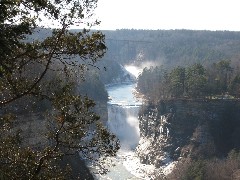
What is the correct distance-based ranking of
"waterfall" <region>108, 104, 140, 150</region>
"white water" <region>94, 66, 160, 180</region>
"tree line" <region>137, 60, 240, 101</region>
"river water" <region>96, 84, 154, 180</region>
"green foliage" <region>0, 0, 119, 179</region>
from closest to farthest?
"green foliage" <region>0, 0, 119, 179</region> < "white water" <region>94, 66, 160, 180</region> < "river water" <region>96, 84, 154, 180</region> < "tree line" <region>137, 60, 240, 101</region> < "waterfall" <region>108, 104, 140, 150</region>

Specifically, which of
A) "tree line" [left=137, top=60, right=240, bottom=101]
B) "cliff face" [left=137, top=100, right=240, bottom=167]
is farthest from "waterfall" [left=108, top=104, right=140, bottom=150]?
"cliff face" [left=137, top=100, right=240, bottom=167]

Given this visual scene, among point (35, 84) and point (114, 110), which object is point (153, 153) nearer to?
point (114, 110)

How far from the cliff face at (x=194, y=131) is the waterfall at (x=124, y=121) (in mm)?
16510

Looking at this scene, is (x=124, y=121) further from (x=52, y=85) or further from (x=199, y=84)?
(x=52, y=85)

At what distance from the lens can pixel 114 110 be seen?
9031 centimetres

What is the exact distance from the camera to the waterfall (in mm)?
85625

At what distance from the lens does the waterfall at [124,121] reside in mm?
85625

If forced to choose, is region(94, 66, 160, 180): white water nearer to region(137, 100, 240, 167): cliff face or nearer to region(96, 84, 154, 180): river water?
region(96, 84, 154, 180): river water

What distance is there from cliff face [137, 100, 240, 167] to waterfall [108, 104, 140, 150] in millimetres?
16510

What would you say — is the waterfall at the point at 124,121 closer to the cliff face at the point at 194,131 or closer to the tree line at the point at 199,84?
the tree line at the point at 199,84

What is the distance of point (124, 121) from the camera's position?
88750 millimetres

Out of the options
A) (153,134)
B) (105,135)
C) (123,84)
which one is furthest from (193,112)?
(123,84)

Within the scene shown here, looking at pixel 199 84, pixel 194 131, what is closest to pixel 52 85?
pixel 194 131

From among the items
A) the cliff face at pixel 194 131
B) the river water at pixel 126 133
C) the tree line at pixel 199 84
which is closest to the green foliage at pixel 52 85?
the river water at pixel 126 133
